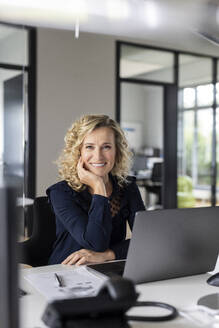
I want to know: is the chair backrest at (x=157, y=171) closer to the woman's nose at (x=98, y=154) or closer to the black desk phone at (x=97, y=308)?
the woman's nose at (x=98, y=154)

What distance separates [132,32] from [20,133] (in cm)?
204

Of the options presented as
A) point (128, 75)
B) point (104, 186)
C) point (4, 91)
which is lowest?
point (104, 186)

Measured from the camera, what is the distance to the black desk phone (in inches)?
32.9

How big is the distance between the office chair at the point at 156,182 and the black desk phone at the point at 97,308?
575 cm

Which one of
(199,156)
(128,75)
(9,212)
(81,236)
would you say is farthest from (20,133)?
(9,212)

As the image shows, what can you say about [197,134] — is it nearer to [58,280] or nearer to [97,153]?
[97,153]

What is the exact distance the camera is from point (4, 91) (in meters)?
5.16

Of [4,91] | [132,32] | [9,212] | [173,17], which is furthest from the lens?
[132,32]

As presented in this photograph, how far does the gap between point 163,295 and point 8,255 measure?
2.46ft

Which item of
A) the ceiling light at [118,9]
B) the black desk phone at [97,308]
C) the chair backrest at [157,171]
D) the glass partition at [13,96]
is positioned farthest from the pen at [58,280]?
the chair backrest at [157,171]

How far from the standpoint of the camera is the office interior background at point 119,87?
5.01 metres

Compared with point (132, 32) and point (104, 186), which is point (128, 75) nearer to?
point (132, 32)

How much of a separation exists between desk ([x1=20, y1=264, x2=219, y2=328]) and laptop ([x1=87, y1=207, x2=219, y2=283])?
30mm

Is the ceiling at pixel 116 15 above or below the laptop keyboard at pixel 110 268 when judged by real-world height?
above
